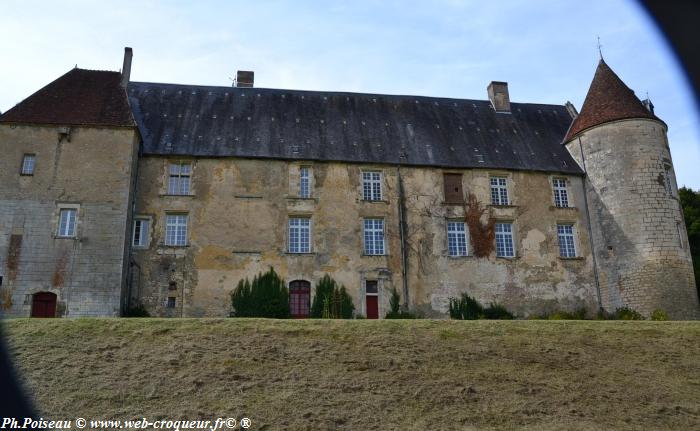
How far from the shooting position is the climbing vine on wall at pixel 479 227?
966 inches

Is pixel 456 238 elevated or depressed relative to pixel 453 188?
depressed

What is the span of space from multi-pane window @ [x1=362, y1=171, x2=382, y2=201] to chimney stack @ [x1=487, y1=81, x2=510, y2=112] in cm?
830

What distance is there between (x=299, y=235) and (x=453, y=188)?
6.42 metres

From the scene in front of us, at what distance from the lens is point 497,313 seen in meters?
23.4

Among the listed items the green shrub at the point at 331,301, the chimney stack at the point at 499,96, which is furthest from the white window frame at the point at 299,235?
the chimney stack at the point at 499,96

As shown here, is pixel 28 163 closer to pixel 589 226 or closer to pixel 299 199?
pixel 299 199

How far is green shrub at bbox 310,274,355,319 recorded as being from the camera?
22.7 metres

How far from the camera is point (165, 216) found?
23.4m

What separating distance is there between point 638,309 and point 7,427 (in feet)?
67.1

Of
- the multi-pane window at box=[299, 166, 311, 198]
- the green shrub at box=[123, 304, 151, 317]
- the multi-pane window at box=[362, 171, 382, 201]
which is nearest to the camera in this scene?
the green shrub at box=[123, 304, 151, 317]

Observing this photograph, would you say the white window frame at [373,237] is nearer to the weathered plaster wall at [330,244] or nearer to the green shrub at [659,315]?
the weathered plaster wall at [330,244]

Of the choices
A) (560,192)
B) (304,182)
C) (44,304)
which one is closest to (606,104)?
(560,192)

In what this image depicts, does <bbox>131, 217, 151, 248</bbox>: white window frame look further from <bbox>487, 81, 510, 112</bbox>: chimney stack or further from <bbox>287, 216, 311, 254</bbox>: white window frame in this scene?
<bbox>487, 81, 510, 112</bbox>: chimney stack

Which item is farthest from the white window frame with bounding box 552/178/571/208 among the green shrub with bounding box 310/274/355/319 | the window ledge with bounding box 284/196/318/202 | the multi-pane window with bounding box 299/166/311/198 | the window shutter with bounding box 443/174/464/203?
the multi-pane window with bounding box 299/166/311/198
